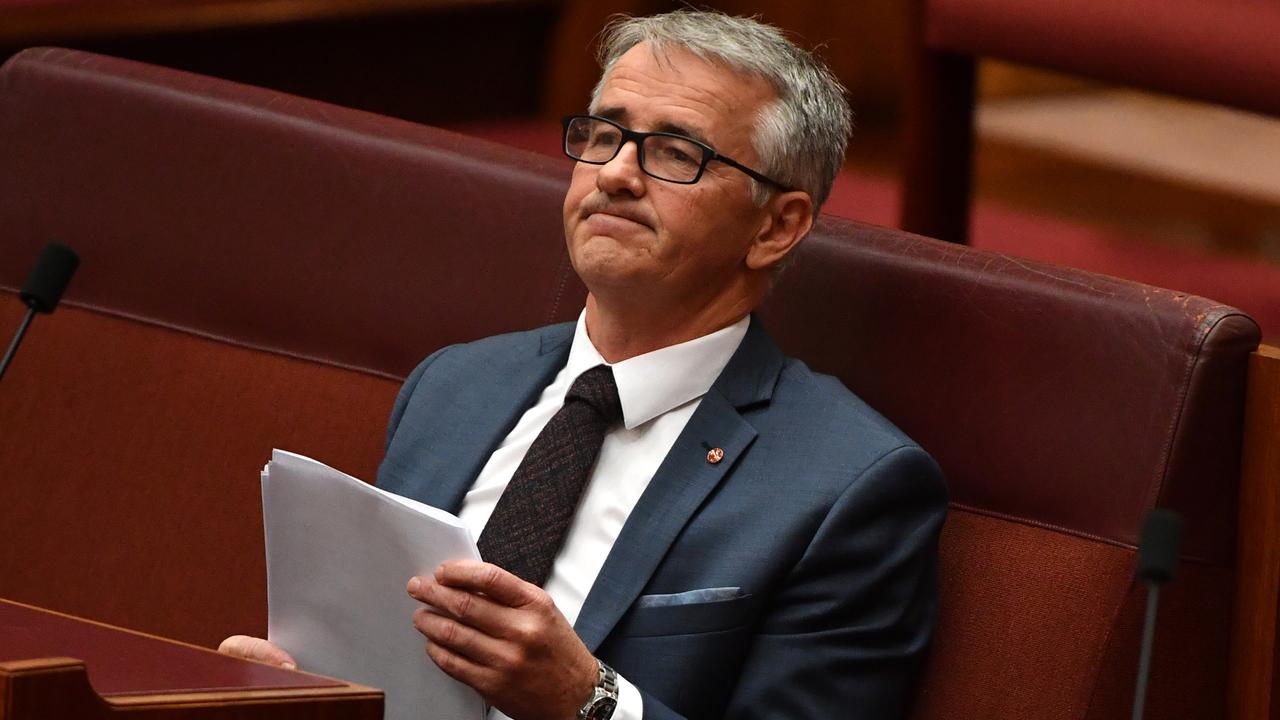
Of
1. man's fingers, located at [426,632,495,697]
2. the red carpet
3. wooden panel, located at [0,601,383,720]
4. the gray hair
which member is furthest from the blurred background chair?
wooden panel, located at [0,601,383,720]

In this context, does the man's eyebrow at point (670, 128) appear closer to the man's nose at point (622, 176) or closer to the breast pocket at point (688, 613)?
the man's nose at point (622, 176)

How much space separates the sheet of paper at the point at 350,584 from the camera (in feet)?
4.76

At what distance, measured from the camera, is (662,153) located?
169cm

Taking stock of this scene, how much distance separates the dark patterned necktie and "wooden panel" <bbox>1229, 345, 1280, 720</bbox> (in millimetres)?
542

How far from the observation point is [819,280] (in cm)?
178

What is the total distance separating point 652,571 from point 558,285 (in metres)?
0.43

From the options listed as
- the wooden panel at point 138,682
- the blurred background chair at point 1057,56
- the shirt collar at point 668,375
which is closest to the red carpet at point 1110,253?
the blurred background chair at point 1057,56

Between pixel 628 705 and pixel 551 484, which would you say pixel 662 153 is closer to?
pixel 551 484

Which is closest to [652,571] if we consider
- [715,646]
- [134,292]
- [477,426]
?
[715,646]

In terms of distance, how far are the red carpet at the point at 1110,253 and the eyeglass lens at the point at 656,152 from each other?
4.14ft

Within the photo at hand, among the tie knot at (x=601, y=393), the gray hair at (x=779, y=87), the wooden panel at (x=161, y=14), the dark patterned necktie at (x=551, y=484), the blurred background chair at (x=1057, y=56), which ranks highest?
the wooden panel at (x=161, y=14)

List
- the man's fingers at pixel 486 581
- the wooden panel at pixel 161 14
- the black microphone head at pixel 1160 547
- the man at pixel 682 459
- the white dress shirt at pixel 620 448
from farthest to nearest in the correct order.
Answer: the wooden panel at pixel 161 14, the white dress shirt at pixel 620 448, the man at pixel 682 459, the man's fingers at pixel 486 581, the black microphone head at pixel 1160 547

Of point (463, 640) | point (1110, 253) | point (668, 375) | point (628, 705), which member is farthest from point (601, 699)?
point (1110, 253)

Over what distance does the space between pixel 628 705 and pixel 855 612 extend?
0.69 ft
